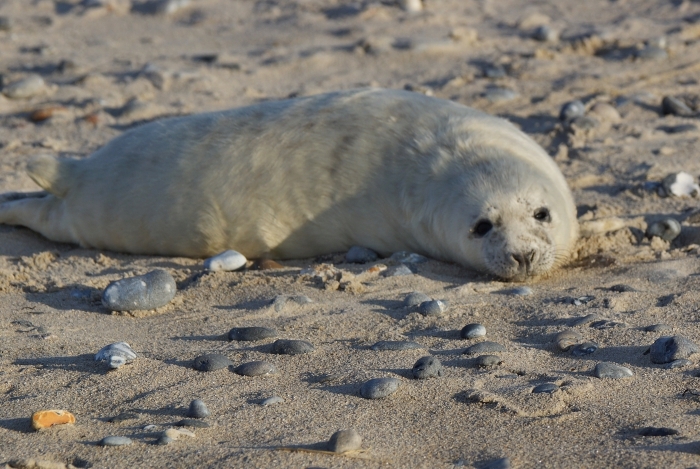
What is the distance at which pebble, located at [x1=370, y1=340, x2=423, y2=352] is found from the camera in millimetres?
2982

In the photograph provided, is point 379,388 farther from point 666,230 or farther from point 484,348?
point 666,230

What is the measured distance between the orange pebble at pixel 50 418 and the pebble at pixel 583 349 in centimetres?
147

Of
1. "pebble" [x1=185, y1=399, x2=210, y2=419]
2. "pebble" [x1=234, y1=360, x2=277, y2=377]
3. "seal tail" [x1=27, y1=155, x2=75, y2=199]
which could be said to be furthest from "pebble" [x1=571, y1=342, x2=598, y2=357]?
"seal tail" [x1=27, y1=155, x2=75, y2=199]

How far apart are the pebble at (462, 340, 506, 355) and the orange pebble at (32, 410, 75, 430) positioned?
1180 millimetres

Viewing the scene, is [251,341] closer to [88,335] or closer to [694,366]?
[88,335]

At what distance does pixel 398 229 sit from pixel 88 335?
1523 millimetres

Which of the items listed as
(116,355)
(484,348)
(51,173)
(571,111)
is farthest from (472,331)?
(571,111)

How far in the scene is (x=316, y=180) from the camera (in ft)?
13.9

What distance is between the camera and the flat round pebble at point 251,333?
311 centimetres

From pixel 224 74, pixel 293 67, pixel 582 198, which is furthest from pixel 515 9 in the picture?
pixel 582 198

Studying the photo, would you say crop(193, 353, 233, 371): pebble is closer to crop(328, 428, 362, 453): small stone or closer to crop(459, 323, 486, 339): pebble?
crop(328, 428, 362, 453): small stone

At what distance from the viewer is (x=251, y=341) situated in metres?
3.10

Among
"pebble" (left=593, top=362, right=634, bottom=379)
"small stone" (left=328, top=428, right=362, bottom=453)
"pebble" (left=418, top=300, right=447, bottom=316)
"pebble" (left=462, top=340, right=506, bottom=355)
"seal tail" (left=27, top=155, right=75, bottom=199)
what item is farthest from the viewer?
"seal tail" (left=27, top=155, right=75, bottom=199)

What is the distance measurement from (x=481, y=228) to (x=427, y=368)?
123cm
